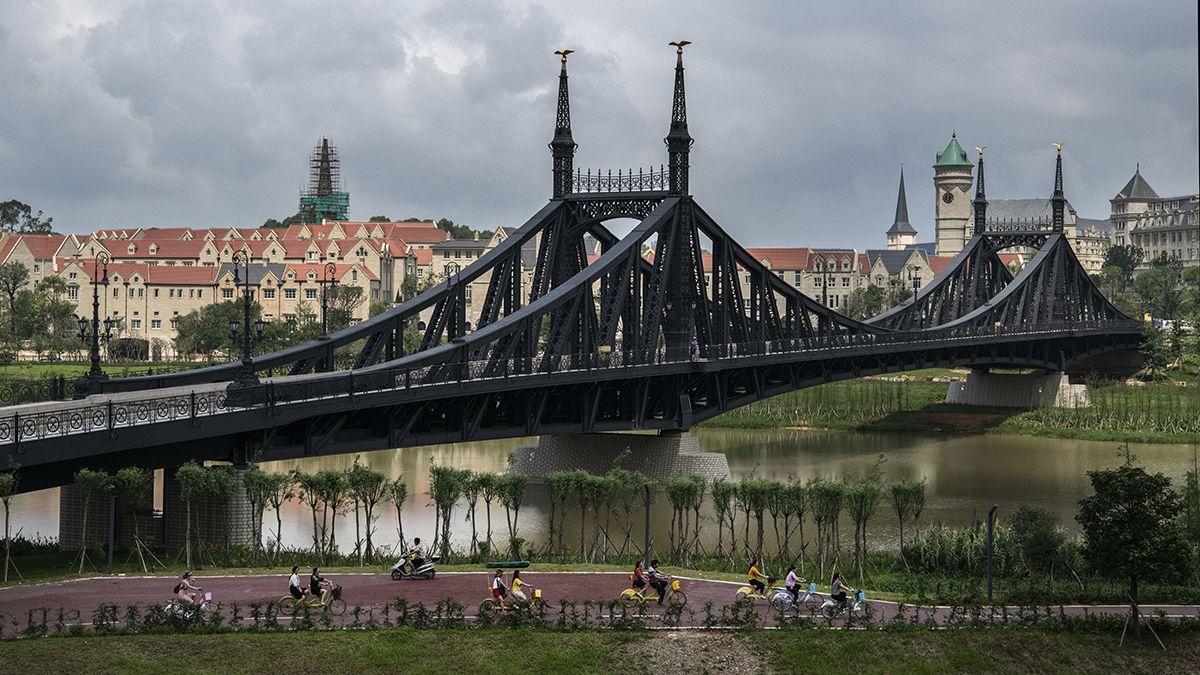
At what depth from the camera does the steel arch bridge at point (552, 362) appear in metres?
44.1

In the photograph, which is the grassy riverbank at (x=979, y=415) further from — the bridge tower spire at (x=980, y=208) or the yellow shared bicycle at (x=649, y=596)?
the yellow shared bicycle at (x=649, y=596)

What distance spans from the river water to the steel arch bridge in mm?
Result: 4094

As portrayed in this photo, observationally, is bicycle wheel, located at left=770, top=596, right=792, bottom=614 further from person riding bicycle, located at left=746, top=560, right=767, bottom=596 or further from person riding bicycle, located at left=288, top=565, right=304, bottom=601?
person riding bicycle, located at left=288, top=565, right=304, bottom=601

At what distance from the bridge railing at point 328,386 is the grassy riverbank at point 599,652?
8749 mm

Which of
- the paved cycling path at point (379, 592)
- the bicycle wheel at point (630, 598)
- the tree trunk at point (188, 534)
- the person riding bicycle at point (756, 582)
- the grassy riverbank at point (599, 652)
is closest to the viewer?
the grassy riverbank at point (599, 652)

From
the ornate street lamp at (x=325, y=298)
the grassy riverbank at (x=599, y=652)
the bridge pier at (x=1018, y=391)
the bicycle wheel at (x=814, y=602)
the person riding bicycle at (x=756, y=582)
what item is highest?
the ornate street lamp at (x=325, y=298)

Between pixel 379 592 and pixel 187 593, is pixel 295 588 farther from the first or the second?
pixel 379 592

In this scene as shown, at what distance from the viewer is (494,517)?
58.6 m

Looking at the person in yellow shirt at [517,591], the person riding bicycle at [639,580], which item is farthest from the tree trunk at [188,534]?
the person riding bicycle at [639,580]

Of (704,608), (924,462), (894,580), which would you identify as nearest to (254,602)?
(704,608)

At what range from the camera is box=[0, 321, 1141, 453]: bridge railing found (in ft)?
133

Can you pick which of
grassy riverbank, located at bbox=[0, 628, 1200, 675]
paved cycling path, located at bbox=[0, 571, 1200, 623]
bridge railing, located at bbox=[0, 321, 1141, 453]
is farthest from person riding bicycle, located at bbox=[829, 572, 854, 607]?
bridge railing, located at bbox=[0, 321, 1141, 453]

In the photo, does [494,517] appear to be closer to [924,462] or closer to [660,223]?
[660,223]

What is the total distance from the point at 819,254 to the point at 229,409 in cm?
13451
